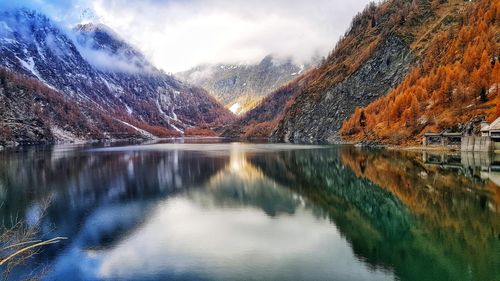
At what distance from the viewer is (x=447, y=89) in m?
111

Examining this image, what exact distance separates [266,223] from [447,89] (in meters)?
95.6

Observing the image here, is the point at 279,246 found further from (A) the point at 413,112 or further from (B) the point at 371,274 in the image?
(A) the point at 413,112

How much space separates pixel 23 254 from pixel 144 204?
1942 centimetres

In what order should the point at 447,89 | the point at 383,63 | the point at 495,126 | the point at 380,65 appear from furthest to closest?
the point at 380,65, the point at 383,63, the point at 447,89, the point at 495,126

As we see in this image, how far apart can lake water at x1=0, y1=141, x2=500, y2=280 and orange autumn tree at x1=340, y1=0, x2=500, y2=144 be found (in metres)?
40.9

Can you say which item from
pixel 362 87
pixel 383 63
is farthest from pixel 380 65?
pixel 362 87

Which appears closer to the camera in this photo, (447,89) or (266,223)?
(266,223)

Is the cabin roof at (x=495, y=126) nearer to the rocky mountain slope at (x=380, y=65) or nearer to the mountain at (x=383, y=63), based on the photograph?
the mountain at (x=383, y=63)

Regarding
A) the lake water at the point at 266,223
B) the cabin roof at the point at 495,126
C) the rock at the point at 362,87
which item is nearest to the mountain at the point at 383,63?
the rock at the point at 362,87

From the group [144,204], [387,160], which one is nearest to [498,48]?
[387,160]

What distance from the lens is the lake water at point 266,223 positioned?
23344 mm

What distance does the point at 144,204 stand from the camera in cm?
4281

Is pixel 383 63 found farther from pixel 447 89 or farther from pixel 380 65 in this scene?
pixel 447 89

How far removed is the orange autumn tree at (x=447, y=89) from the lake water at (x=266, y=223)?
134ft
